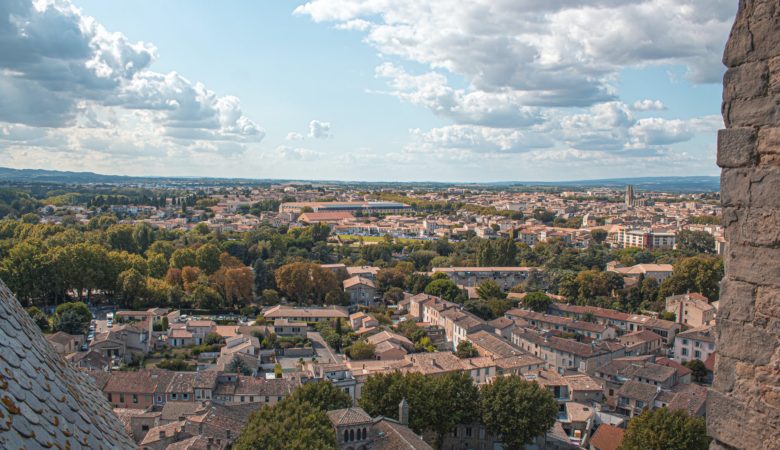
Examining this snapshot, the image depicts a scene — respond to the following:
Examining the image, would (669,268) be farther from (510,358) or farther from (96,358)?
(96,358)

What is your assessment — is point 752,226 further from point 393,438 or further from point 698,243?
point 698,243

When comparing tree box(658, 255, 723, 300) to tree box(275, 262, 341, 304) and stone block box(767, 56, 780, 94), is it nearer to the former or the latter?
tree box(275, 262, 341, 304)

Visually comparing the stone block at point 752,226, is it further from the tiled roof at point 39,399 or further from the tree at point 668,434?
the tree at point 668,434

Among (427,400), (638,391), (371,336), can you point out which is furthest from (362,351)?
(638,391)

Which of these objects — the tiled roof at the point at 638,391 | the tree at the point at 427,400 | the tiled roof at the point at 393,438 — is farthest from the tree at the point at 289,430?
the tiled roof at the point at 638,391

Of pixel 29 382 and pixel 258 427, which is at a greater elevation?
pixel 29 382

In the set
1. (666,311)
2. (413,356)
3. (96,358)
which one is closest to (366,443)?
(413,356)
